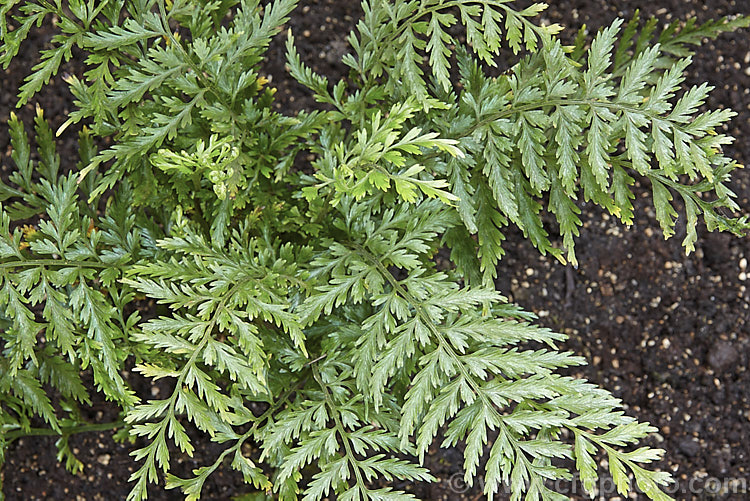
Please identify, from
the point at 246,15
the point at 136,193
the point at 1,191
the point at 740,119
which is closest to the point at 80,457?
the point at 1,191

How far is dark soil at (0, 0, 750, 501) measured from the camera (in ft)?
7.97

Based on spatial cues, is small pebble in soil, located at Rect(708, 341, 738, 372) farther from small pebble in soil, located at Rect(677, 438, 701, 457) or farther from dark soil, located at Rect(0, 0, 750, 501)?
small pebble in soil, located at Rect(677, 438, 701, 457)

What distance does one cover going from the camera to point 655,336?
2.46 m

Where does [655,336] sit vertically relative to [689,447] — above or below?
above

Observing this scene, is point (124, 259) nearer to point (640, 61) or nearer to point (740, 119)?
point (640, 61)

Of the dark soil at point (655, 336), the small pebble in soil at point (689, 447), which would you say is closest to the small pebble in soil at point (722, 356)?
the dark soil at point (655, 336)

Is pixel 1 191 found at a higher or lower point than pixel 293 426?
higher

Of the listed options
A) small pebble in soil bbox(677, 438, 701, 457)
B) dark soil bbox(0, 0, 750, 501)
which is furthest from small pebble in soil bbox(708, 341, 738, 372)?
small pebble in soil bbox(677, 438, 701, 457)

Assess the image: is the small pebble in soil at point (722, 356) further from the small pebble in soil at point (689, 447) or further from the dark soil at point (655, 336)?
the small pebble in soil at point (689, 447)

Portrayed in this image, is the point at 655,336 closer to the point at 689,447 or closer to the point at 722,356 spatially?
the point at 722,356

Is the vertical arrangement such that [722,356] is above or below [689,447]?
above

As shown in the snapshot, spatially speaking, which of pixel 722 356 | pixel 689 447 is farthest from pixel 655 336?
pixel 689 447

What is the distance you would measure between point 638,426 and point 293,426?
0.80 m

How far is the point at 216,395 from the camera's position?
155cm
